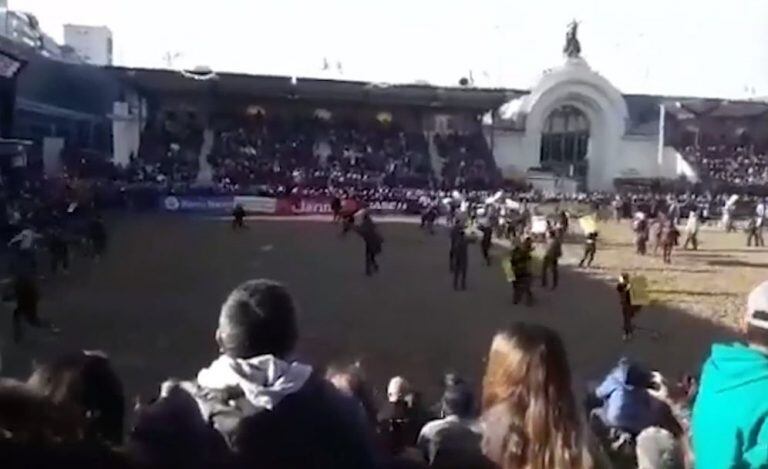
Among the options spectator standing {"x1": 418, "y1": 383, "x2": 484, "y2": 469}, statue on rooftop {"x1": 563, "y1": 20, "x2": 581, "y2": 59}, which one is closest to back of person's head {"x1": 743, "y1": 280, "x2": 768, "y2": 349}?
spectator standing {"x1": 418, "y1": 383, "x2": 484, "y2": 469}

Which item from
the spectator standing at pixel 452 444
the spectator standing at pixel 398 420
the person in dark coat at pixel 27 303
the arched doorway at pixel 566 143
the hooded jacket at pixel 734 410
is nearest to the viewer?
the hooded jacket at pixel 734 410

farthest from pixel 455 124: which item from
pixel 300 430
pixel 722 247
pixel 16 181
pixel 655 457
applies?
pixel 300 430

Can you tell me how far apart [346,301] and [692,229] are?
5.78 ft

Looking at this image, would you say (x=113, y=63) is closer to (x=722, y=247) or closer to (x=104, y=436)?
(x=722, y=247)

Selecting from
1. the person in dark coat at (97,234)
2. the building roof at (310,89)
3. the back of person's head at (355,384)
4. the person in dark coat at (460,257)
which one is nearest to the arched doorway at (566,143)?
the building roof at (310,89)

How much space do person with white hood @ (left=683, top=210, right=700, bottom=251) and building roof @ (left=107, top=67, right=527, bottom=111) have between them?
105 cm

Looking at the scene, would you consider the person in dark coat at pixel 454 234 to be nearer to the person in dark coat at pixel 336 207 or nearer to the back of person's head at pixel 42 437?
the person in dark coat at pixel 336 207

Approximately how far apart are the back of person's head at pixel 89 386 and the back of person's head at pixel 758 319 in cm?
88

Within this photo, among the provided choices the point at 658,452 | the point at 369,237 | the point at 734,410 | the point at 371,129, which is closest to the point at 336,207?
the point at 369,237

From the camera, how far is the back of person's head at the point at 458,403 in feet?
7.36

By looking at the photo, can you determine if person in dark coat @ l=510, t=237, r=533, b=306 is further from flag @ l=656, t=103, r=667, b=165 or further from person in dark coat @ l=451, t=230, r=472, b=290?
flag @ l=656, t=103, r=667, b=165

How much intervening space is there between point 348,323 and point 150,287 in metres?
0.93

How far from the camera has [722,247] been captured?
522 cm

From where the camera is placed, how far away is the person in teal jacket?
1466 millimetres
